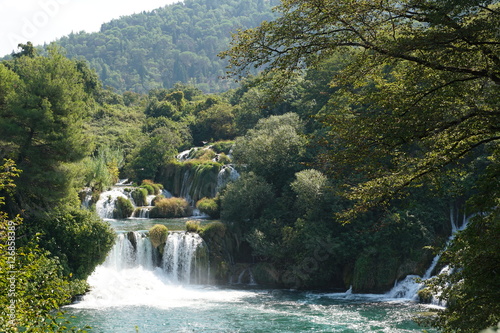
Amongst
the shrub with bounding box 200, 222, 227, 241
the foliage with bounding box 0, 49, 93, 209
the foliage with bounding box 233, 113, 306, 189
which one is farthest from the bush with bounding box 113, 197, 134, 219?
the foliage with bounding box 0, 49, 93, 209

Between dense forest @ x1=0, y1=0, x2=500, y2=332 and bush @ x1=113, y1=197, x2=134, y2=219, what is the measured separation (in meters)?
0.27

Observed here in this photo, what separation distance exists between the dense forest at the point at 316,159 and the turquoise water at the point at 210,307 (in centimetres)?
140

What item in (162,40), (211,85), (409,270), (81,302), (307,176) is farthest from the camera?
(162,40)

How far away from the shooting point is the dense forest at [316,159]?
754cm

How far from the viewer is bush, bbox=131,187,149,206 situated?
114 ft

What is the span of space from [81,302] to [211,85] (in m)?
165

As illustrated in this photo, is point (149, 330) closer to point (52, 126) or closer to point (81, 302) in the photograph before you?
point (81, 302)

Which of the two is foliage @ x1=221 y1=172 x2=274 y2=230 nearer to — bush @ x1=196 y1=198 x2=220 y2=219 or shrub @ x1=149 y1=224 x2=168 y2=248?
shrub @ x1=149 y1=224 x2=168 y2=248

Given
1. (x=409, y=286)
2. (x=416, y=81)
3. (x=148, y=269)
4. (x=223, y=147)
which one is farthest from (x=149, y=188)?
(x=416, y=81)

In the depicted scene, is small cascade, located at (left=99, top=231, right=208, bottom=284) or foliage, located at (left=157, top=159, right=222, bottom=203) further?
foliage, located at (left=157, top=159, right=222, bottom=203)

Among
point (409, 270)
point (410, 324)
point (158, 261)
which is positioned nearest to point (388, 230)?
point (409, 270)

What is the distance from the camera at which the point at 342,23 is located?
805 centimetres

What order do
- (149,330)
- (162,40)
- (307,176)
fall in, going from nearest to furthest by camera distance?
1. (149,330)
2. (307,176)
3. (162,40)

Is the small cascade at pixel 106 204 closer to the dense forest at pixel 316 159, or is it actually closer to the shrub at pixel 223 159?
the dense forest at pixel 316 159
